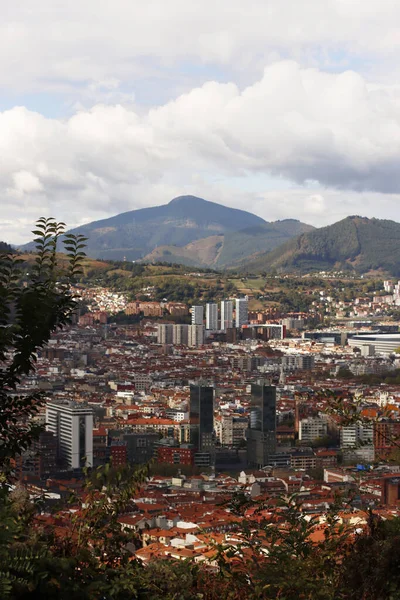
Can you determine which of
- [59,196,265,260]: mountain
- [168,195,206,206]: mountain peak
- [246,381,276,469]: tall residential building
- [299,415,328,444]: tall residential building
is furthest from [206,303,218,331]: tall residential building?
[168,195,206,206]: mountain peak

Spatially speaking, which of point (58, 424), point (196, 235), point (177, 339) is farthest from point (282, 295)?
point (196, 235)

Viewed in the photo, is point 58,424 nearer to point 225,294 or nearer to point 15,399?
point 15,399

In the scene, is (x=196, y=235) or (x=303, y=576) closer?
(x=303, y=576)

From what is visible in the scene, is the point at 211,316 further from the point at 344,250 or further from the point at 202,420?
the point at 344,250

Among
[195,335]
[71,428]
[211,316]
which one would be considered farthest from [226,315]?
[71,428]

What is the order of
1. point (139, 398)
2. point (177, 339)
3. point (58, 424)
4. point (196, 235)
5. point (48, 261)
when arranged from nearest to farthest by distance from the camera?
1. point (48, 261)
2. point (58, 424)
3. point (139, 398)
4. point (177, 339)
5. point (196, 235)

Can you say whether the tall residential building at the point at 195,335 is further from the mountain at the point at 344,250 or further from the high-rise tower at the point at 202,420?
the mountain at the point at 344,250
